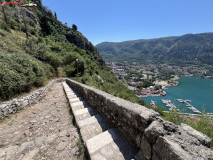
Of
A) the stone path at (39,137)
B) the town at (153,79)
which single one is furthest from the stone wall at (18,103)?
the town at (153,79)

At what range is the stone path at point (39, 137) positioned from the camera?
2.03 metres

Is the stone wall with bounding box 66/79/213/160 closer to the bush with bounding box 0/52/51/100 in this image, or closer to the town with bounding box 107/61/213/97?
the bush with bounding box 0/52/51/100

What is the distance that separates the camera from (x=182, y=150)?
94 cm

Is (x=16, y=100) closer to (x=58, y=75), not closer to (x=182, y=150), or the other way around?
(x=182, y=150)

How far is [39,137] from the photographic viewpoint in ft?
8.49

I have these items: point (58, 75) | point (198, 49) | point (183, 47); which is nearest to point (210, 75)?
point (198, 49)

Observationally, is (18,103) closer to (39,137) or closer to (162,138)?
(39,137)

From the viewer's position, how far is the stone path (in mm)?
2033

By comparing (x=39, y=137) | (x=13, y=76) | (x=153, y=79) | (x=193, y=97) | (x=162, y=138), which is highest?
(x=13, y=76)

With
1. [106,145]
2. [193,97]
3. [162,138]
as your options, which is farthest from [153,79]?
[162,138]

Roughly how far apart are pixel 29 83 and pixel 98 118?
498 centimetres

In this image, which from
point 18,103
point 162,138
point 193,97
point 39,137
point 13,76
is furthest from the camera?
point 193,97

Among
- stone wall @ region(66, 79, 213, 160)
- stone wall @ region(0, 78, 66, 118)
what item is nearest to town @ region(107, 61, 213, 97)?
stone wall @ region(0, 78, 66, 118)

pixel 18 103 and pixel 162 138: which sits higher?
pixel 162 138
